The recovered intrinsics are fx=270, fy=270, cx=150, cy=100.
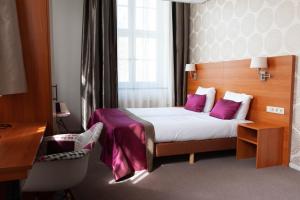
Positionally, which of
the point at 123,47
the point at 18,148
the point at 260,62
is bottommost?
the point at 18,148

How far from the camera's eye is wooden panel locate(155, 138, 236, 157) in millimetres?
3301

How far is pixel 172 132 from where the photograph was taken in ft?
10.9

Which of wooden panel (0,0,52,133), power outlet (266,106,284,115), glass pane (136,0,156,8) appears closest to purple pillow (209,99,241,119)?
power outlet (266,106,284,115)

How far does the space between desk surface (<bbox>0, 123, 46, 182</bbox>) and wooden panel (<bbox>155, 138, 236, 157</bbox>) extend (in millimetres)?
1584

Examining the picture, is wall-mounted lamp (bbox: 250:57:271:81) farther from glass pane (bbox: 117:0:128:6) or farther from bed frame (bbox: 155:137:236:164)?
glass pane (bbox: 117:0:128:6)

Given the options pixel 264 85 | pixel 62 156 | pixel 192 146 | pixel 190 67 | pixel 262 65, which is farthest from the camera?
pixel 190 67

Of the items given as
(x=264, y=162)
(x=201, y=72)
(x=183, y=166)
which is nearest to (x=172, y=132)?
(x=183, y=166)

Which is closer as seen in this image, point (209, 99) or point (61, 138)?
point (61, 138)

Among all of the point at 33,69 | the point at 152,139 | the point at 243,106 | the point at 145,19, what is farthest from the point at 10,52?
the point at 145,19

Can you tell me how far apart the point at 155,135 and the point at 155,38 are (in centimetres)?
284

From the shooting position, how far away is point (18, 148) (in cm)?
150

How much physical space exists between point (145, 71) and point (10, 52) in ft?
11.9

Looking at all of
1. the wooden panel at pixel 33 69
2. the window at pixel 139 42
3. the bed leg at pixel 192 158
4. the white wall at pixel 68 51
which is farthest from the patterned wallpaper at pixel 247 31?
the wooden panel at pixel 33 69

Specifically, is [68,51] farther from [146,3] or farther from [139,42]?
[146,3]
